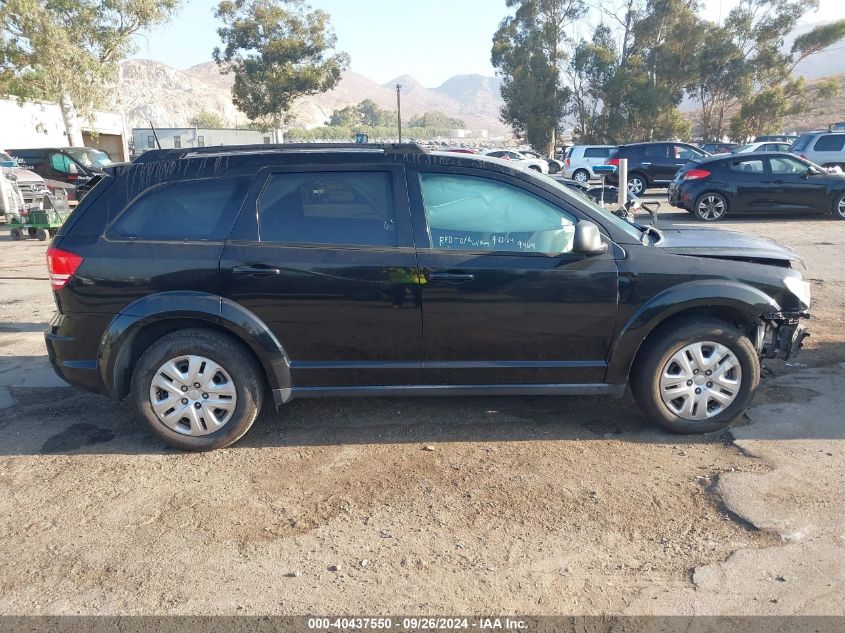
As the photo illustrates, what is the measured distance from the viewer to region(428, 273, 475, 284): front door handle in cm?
392

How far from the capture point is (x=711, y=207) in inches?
577

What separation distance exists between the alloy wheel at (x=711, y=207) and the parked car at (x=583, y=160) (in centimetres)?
1066

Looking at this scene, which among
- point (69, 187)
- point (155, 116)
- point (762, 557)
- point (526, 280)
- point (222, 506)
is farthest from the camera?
point (155, 116)

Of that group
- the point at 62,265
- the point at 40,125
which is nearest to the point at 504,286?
the point at 62,265

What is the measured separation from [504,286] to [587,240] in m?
0.55

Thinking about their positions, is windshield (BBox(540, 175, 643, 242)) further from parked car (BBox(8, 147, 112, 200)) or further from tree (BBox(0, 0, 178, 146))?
tree (BBox(0, 0, 178, 146))

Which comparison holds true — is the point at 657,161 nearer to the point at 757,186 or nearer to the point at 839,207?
the point at 757,186

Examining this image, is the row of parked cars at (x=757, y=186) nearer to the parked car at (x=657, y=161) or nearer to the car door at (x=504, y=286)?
the parked car at (x=657, y=161)

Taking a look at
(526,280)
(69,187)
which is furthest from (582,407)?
(69,187)

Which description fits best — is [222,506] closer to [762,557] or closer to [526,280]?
[526,280]

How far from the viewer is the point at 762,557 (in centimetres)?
301

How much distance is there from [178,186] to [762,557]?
3.80 m

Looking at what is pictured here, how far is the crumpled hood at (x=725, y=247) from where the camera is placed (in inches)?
163

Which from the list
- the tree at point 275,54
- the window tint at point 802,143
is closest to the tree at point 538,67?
the tree at point 275,54
